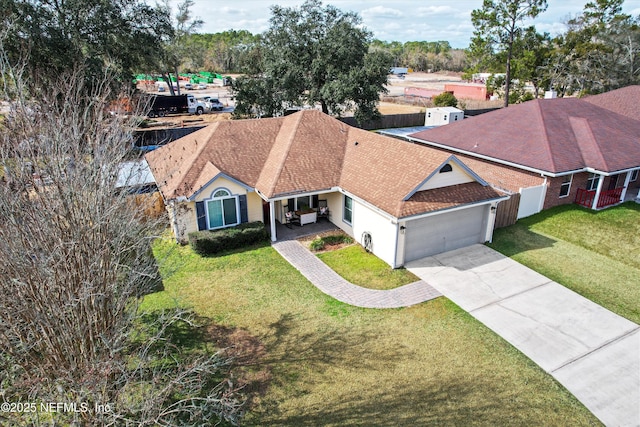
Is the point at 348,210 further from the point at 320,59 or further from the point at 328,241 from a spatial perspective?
the point at 320,59

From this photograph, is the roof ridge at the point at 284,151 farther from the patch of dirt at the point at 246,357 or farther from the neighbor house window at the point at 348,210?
the patch of dirt at the point at 246,357

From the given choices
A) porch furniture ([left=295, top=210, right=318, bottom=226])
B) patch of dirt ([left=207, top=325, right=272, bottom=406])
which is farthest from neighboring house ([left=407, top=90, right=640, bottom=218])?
patch of dirt ([left=207, top=325, right=272, bottom=406])

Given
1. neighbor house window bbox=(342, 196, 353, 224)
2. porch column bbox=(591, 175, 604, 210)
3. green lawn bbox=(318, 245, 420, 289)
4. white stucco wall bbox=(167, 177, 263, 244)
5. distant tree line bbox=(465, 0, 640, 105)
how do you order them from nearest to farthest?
green lawn bbox=(318, 245, 420, 289)
white stucco wall bbox=(167, 177, 263, 244)
neighbor house window bbox=(342, 196, 353, 224)
porch column bbox=(591, 175, 604, 210)
distant tree line bbox=(465, 0, 640, 105)

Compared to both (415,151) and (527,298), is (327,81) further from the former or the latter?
(527,298)

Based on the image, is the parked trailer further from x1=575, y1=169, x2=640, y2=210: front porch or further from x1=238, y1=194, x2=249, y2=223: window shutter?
x1=575, y1=169, x2=640, y2=210: front porch

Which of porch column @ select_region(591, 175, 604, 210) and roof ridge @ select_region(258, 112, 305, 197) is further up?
roof ridge @ select_region(258, 112, 305, 197)

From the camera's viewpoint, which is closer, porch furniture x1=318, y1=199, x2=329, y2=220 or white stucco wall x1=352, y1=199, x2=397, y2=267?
white stucco wall x1=352, y1=199, x2=397, y2=267
